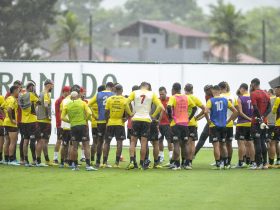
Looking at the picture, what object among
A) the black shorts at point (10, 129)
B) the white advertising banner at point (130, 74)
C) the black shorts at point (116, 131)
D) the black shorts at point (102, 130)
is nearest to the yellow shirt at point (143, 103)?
the black shorts at point (116, 131)

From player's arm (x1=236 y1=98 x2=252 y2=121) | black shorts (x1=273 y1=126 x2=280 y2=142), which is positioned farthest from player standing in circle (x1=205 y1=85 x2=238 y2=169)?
black shorts (x1=273 y1=126 x2=280 y2=142)

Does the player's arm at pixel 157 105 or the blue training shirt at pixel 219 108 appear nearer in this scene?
the player's arm at pixel 157 105

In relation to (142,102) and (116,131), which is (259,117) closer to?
(142,102)

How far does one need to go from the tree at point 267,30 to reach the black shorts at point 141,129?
111 metres

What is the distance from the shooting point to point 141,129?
2181 centimetres

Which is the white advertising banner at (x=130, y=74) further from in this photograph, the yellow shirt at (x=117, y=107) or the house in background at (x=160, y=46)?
the house in background at (x=160, y=46)

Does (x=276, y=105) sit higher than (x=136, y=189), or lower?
higher

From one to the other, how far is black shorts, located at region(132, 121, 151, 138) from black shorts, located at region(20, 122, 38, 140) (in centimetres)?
258

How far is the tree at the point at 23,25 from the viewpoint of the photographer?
75.2 meters

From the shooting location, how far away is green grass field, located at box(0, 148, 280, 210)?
50.2ft

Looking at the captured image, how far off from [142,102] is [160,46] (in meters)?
93.2

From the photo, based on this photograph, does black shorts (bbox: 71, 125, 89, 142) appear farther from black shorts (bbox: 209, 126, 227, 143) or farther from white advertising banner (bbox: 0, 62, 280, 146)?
white advertising banner (bbox: 0, 62, 280, 146)

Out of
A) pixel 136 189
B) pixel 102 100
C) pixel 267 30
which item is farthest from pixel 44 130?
pixel 267 30

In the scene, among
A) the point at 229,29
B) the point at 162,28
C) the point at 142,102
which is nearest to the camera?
the point at 142,102
